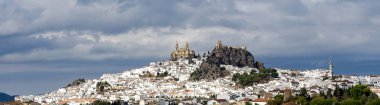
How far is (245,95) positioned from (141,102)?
2191 centimetres

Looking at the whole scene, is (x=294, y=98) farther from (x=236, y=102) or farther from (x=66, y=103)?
(x=66, y=103)

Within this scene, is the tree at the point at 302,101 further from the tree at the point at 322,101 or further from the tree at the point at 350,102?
the tree at the point at 350,102

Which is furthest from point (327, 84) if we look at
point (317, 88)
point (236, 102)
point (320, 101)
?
point (320, 101)

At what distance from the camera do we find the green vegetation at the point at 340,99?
133875mm

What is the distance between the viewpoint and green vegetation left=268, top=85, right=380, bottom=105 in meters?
134

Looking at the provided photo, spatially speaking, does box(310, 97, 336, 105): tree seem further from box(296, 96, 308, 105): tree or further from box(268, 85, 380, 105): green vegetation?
box(296, 96, 308, 105): tree

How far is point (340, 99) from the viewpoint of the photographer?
474ft

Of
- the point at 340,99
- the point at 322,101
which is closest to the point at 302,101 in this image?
the point at 322,101

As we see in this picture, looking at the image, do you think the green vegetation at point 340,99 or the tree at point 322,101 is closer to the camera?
the green vegetation at point 340,99

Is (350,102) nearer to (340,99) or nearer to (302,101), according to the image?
(302,101)

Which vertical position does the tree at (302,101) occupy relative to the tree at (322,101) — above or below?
above

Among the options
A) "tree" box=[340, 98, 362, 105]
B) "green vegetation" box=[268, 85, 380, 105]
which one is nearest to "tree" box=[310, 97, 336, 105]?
"green vegetation" box=[268, 85, 380, 105]

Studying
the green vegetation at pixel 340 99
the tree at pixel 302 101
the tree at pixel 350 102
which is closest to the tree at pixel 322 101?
the green vegetation at pixel 340 99

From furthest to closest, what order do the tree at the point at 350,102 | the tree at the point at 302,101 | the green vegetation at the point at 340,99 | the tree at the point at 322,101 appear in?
the tree at the point at 302,101
the tree at the point at 322,101
the green vegetation at the point at 340,99
the tree at the point at 350,102
